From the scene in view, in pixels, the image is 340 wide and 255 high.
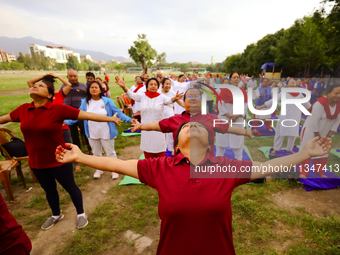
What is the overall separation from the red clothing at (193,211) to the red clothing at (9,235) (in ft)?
4.20

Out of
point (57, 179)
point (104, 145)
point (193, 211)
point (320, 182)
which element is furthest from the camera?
point (104, 145)

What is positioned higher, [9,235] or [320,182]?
[9,235]

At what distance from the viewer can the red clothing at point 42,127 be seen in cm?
239

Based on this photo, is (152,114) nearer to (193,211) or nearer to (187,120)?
(187,120)

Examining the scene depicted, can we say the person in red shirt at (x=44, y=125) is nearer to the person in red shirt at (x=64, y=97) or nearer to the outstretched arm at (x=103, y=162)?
the outstretched arm at (x=103, y=162)

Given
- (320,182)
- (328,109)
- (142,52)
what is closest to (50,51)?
(142,52)

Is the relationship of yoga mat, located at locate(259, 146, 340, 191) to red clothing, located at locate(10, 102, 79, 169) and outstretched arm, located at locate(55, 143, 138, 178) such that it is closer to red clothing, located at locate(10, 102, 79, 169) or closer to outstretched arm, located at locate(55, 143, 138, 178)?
outstretched arm, located at locate(55, 143, 138, 178)

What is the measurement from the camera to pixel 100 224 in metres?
3.07

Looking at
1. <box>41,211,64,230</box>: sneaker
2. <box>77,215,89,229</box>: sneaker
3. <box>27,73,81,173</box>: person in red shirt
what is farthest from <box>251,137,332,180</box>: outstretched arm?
<box>27,73,81,173</box>: person in red shirt

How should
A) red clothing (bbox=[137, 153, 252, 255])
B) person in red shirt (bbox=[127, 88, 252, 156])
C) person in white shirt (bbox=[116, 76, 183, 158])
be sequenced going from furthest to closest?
person in white shirt (bbox=[116, 76, 183, 158]) < person in red shirt (bbox=[127, 88, 252, 156]) < red clothing (bbox=[137, 153, 252, 255])

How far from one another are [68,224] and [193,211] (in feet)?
9.82

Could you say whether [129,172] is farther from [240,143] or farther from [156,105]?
[240,143]

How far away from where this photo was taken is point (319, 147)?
1.36m

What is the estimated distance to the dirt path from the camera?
8.94 ft
